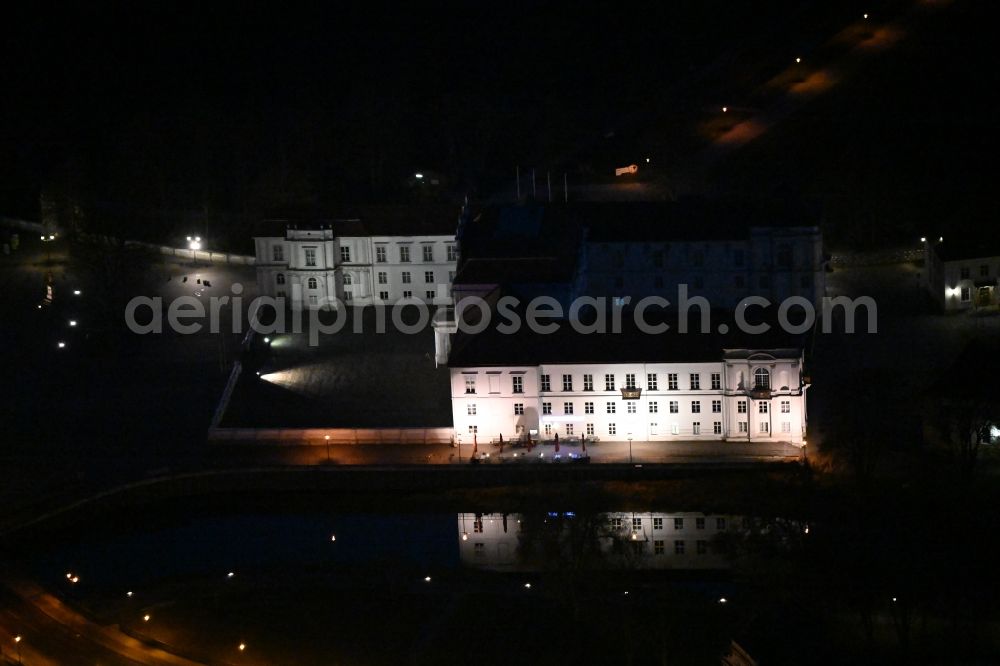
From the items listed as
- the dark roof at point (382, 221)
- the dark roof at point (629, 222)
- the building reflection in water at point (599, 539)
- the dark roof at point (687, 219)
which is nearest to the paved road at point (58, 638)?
the building reflection in water at point (599, 539)

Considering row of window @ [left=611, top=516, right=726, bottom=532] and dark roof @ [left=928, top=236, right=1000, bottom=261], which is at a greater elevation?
dark roof @ [left=928, top=236, right=1000, bottom=261]

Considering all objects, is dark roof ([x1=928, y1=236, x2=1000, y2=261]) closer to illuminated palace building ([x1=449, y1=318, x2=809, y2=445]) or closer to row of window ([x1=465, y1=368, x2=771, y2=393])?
illuminated palace building ([x1=449, y1=318, x2=809, y2=445])

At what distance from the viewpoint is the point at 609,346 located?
128 feet

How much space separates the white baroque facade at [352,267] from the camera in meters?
47.0

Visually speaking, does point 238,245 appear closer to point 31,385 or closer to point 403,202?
point 403,202

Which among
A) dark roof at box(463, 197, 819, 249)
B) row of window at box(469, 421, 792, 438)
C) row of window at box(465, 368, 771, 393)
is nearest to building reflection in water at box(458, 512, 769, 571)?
row of window at box(469, 421, 792, 438)

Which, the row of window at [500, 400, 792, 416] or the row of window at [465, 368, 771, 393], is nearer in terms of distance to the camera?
the row of window at [465, 368, 771, 393]

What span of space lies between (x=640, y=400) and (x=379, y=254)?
11757 mm

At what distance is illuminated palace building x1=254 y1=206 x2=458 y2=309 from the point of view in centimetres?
4697

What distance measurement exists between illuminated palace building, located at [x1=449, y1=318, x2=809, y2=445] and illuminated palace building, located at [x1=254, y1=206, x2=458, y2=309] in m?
8.36

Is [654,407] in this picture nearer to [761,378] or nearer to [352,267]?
[761,378]

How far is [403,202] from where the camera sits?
5684cm

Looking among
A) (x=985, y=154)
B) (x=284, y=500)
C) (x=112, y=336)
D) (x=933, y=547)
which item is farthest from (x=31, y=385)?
(x=985, y=154)

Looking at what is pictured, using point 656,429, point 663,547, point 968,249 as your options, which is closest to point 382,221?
point 656,429
